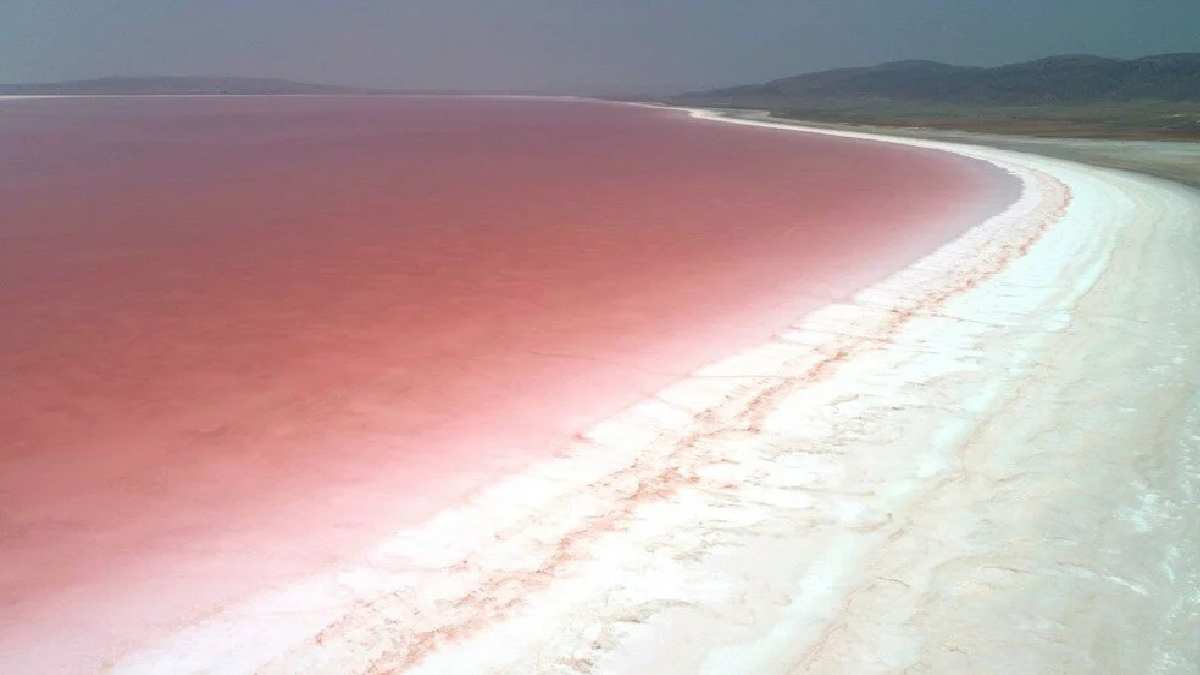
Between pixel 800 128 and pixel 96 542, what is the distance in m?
40.5

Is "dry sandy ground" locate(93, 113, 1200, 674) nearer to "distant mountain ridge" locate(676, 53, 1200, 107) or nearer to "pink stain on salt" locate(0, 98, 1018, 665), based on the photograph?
"pink stain on salt" locate(0, 98, 1018, 665)

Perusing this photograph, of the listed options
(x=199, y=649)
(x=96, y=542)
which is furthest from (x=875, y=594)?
(x=96, y=542)

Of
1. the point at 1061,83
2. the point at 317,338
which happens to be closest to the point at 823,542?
the point at 317,338

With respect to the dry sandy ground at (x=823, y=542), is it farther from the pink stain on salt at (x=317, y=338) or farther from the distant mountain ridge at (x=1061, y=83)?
the distant mountain ridge at (x=1061, y=83)

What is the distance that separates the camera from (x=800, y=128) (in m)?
41.5

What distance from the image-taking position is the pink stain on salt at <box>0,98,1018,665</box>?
363 centimetres

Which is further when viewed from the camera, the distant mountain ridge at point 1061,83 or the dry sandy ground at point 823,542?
the distant mountain ridge at point 1061,83

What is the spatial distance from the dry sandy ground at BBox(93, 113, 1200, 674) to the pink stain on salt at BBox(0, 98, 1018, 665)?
353 millimetres

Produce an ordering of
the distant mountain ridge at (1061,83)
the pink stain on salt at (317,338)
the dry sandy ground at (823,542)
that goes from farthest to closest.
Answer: the distant mountain ridge at (1061,83)
the pink stain on salt at (317,338)
the dry sandy ground at (823,542)

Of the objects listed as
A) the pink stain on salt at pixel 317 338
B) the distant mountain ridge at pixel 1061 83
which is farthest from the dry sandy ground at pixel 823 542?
the distant mountain ridge at pixel 1061 83

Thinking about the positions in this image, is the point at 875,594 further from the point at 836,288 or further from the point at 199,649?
the point at 836,288

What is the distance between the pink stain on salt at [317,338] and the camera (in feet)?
11.9

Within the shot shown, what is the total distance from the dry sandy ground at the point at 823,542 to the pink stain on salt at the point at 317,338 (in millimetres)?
353

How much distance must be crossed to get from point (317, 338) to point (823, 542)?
170 inches
